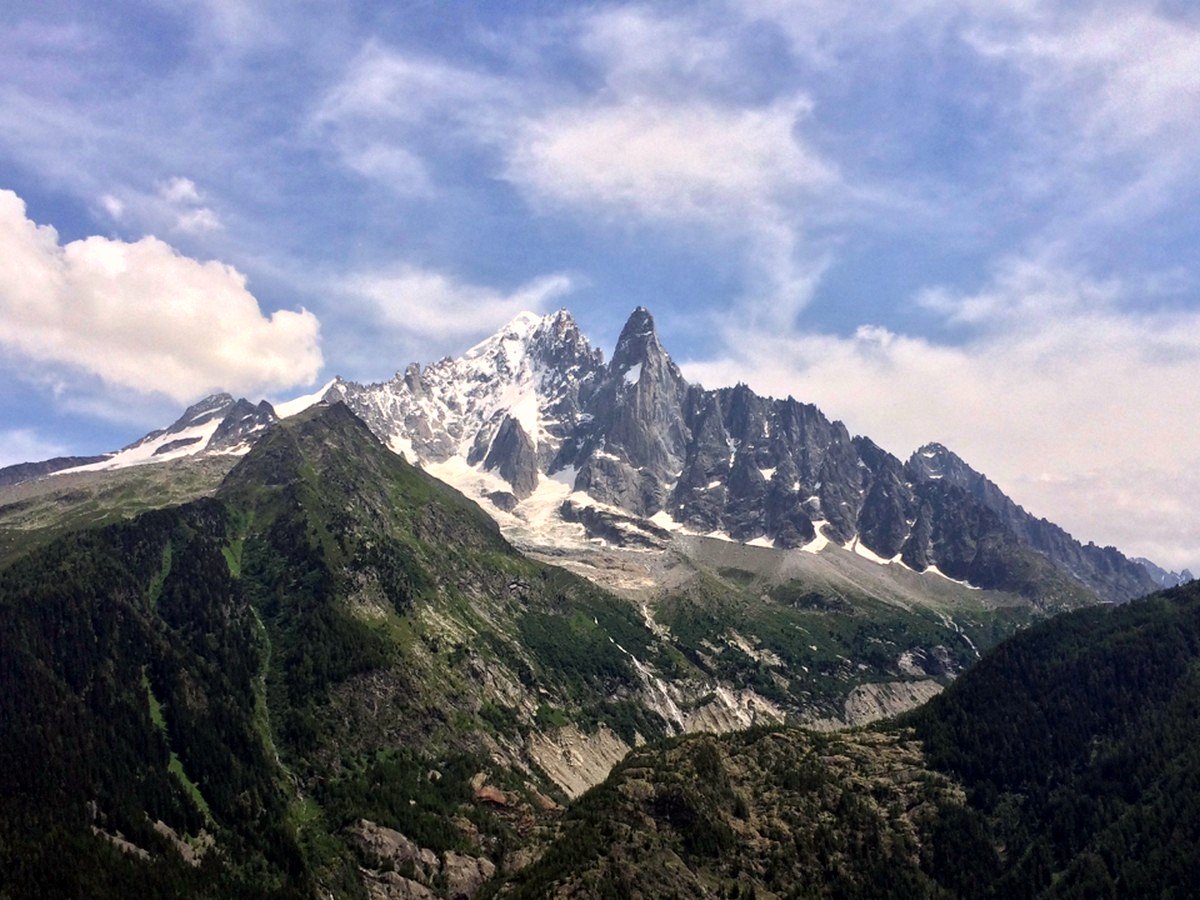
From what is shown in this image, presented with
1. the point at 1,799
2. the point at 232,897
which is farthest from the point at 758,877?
the point at 1,799

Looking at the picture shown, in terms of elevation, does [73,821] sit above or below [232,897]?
above

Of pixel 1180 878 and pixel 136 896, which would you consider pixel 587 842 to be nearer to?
pixel 136 896

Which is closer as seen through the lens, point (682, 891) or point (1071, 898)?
point (682, 891)

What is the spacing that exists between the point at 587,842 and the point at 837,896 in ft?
182

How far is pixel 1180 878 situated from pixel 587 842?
126m

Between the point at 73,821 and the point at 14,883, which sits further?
the point at 73,821

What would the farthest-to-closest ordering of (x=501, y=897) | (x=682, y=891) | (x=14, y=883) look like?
(x=501, y=897)
(x=682, y=891)
(x=14, y=883)

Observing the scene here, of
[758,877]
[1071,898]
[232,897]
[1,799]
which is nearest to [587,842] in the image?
[758,877]

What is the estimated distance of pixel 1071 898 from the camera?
653 feet

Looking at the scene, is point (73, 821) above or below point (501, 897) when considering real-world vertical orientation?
above

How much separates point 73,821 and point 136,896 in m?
28.2

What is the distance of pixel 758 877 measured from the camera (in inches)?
7776

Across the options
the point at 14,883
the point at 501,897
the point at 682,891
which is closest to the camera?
the point at 14,883

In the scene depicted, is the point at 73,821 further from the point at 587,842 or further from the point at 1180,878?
the point at 1180,878
